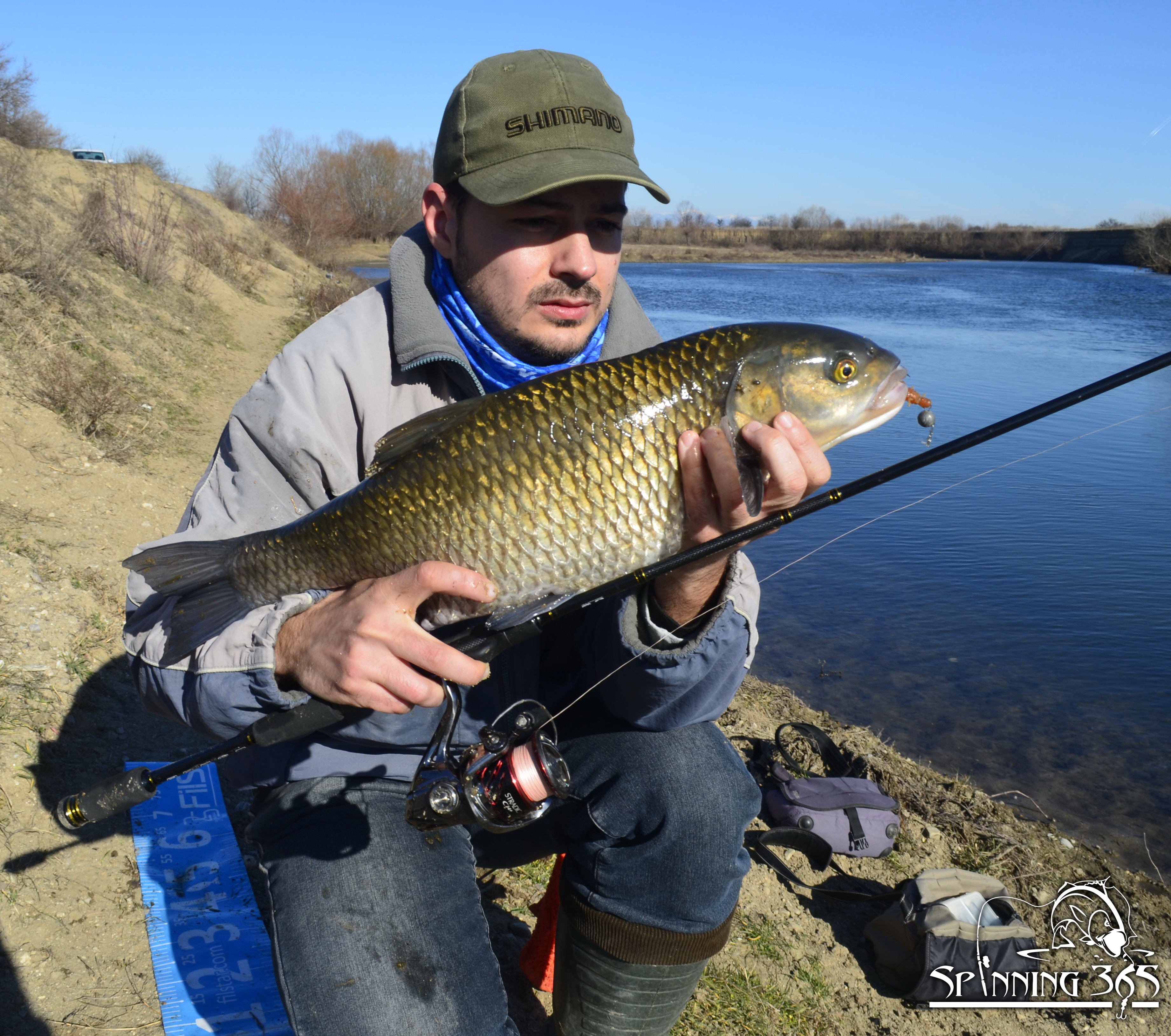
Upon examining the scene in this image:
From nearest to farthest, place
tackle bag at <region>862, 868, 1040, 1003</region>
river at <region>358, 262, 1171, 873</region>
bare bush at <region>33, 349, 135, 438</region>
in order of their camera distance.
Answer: tackle bag at <region>862, 868, 1040, 1003</region>, river at <region>358, 262, 1171, 873</region>, bare bush at <region>33, 349, 135, 438</region>

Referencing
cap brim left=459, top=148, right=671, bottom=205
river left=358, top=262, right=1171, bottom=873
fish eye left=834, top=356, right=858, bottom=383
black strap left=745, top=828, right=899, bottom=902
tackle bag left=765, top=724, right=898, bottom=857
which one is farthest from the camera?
river left=358, top=262, right=1171, bottom=873

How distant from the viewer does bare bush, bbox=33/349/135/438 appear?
6.53 m

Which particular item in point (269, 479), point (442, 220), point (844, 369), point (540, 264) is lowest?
point (269, 479)

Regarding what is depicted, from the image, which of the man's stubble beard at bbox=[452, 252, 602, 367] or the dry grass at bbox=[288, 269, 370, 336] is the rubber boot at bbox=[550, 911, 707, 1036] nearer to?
the man's stubble beard at bbox=[452, 252, 602, 367]

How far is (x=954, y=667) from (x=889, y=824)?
239cm

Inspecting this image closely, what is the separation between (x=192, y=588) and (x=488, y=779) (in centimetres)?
81

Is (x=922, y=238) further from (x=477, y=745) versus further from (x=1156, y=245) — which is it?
(x=477, y=745)

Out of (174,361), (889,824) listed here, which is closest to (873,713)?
(889,824)

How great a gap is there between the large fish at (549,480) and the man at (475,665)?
0.21ft

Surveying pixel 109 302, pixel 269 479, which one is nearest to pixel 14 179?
pixel 109 302

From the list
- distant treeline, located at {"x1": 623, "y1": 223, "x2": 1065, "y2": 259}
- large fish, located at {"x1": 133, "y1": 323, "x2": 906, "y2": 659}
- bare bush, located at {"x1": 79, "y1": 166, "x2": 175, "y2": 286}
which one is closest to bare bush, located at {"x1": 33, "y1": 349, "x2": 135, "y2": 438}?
large fish, located at {"x1": 133, "y1": 323, "x2": 906, "y2": 659}

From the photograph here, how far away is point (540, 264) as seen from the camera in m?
2.34

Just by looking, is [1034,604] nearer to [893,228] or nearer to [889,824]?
[889,824]

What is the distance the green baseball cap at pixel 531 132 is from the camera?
2229 millimetres
